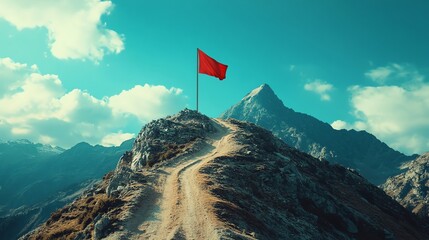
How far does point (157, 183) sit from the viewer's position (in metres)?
49.9

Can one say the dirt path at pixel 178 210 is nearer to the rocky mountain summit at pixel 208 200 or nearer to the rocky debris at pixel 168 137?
the rocky mountain summit at pixel 208 200

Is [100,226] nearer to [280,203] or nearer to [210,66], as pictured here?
[280,203]

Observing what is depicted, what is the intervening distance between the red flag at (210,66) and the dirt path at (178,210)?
1078 inches

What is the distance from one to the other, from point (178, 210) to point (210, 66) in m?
47.3

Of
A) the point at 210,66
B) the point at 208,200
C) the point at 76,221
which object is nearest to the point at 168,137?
the point at 210,66

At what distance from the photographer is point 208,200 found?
42.4 metres

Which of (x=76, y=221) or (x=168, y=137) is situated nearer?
(x=76, y=221)

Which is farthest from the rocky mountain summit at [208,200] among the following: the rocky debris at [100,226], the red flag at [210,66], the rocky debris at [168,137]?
the red flag at [210,66]

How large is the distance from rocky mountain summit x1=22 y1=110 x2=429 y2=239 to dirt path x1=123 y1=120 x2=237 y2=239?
9cm

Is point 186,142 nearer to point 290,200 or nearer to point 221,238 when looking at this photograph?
point 290,200

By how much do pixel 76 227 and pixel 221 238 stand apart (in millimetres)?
18229

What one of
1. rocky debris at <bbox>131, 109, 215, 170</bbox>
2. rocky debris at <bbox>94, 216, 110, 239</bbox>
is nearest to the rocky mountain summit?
rocky debris at <bbox>94, 216, 110, 239</bbox>

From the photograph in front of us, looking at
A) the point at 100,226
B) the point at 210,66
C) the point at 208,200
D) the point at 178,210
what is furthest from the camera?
the point at 210,66

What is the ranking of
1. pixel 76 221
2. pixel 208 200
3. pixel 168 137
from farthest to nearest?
pixel 168 137
pixel 76 221
pixel 208 200
